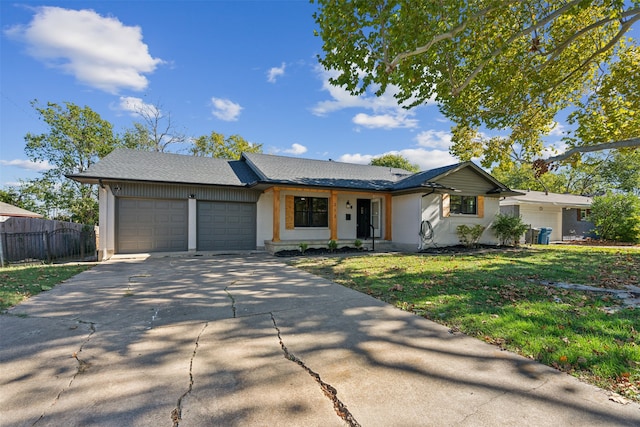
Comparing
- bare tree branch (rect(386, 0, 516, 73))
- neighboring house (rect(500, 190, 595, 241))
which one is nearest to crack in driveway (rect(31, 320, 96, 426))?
bare tree branch (rect(386, 0, 516, 73))

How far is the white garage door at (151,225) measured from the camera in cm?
1101

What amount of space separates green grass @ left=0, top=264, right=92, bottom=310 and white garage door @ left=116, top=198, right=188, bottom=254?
2.83 meters

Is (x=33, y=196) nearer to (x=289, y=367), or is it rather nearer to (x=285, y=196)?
(x=285, y=196)

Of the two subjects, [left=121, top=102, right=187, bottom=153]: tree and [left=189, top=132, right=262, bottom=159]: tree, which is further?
[left=189, top=132, right=262, bottom=159]: tree

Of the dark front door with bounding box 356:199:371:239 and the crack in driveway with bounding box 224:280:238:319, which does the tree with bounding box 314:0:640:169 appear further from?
the crack in driveway with bounding box 224:280:238:319

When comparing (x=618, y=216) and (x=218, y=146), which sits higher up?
(x=218, y=146)

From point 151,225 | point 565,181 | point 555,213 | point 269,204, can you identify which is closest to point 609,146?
point 269,204

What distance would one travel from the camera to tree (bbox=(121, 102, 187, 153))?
75.3ft

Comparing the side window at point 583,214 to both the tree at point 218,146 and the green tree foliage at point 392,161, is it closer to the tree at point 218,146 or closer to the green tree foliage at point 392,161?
the green tree foliage at point 392,161

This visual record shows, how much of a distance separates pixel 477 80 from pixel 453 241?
22.3ft

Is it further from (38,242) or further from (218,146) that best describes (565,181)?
(38,242)

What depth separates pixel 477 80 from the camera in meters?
11.1

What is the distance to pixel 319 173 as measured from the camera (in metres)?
14.5

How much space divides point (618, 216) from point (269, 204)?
20490mm
